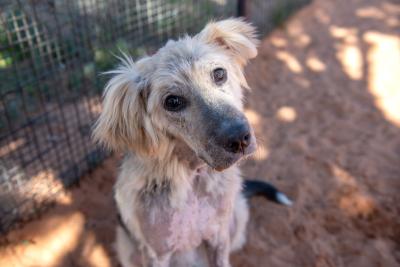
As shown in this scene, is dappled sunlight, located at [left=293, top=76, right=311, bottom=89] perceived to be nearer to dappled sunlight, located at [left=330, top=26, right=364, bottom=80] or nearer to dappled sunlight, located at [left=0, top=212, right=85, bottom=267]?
dappled sunlight, located at [left=330, top=26, right=364, bottom=80]

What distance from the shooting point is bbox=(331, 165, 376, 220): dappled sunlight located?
3436 millimetres

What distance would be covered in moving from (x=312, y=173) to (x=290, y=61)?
2.39m

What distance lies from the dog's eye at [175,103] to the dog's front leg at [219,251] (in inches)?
41.4

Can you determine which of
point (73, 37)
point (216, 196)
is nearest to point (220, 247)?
point (216, 196)

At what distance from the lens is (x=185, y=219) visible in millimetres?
2371

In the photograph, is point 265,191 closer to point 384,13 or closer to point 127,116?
point 127,116

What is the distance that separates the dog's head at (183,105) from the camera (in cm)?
191

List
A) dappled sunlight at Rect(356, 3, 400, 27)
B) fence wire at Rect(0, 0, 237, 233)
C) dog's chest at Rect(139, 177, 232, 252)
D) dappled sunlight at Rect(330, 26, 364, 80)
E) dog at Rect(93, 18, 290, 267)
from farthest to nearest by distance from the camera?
dappled sunlight at Rect(356, 3, 400, 27) → dappled sunlight at Rect(330, 26, 364, 80) → fence wire at Rect(0, 0, 237, 233) → dog's chest at Rect(139, 177, 232, 252) → dog at Rect(93, 18, 290, 267)

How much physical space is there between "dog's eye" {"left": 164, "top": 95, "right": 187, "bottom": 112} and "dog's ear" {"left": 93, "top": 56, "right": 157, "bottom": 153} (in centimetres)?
16

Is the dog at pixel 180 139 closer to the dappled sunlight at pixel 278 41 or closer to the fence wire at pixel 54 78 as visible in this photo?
the fence wire at pixel 54 78

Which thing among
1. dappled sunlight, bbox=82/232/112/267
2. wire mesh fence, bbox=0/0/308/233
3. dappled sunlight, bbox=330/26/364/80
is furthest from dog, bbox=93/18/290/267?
dappled sunlight, bbox=330/26/364/80

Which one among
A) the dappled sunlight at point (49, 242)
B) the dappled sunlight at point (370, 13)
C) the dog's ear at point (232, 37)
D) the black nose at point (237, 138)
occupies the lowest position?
the dappled sunlight at point (49, 242)

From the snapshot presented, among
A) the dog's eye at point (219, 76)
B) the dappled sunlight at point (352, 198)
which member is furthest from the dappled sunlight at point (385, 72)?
the dog's eye at point (219, 76)

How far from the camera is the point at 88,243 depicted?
329 centimetres
